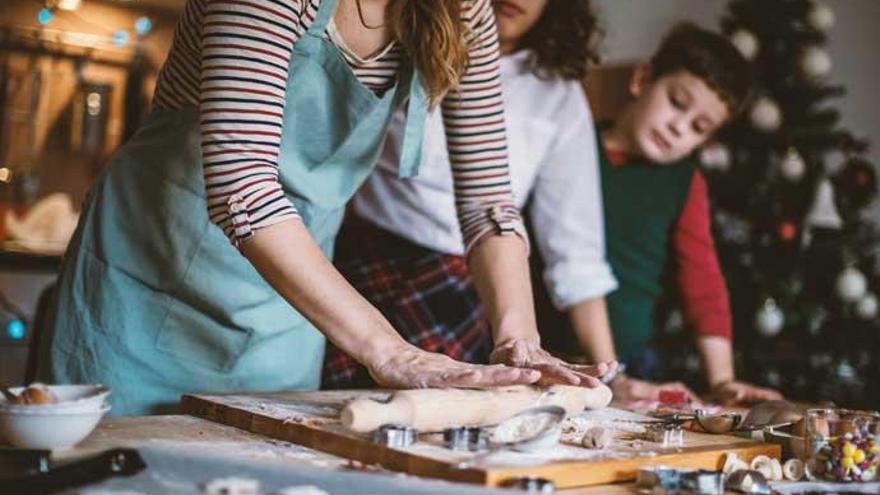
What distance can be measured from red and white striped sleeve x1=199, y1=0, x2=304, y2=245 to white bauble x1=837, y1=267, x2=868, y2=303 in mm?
2906

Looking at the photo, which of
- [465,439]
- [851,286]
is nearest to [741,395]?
[465,439]

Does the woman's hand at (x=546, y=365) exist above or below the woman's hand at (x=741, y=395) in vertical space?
above

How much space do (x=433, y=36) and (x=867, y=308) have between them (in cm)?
273

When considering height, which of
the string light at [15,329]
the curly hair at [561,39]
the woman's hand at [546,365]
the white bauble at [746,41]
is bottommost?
the string light at [15,329]

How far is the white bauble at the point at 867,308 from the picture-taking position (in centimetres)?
358

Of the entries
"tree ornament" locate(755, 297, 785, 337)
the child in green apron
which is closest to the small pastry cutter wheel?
the child in green apron

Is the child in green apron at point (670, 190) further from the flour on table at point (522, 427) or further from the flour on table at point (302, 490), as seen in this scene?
the flour on table at point (302, 490)

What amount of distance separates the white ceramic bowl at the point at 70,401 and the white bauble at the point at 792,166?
3062 mm

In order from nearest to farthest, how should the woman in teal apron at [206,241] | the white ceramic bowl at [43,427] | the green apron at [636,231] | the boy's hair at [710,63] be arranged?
the white ceramic bowl at [43,427]
the woman in teal apron at [206,241]
the boy's hair at [710,63]
the green apron at [636,231]

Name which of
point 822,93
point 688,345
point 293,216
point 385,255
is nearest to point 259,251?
point 293,216

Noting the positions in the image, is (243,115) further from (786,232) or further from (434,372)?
(786,232)

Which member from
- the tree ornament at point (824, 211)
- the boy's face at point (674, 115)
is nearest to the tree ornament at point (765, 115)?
the tree ornament at point (824, 211)

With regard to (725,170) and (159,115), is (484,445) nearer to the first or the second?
(159,115)

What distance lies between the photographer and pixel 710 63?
2248mm
